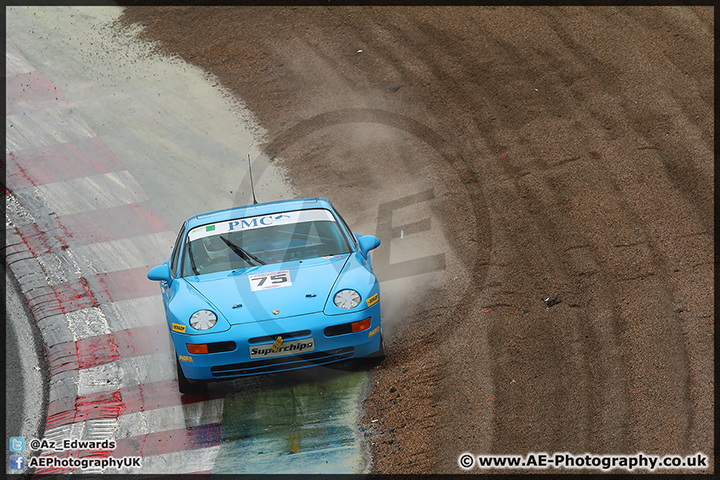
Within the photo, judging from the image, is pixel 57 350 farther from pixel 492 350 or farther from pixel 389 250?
pixel 492 350

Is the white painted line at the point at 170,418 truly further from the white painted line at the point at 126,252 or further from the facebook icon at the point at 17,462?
the white painted line at the point at 126,252

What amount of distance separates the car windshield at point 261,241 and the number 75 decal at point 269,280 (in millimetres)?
276

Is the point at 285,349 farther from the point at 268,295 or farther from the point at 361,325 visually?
the point at 361,325

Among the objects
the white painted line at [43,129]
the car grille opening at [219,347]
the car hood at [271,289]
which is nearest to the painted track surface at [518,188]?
the car hood at [271,289]

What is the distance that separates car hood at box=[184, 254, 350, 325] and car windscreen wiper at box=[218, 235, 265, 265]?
16 centimetres

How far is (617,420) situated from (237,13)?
1298cm

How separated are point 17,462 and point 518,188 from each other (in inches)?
274

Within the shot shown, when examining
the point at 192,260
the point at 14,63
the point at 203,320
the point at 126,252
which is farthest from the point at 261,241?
the point at 14,63

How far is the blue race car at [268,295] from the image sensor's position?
6.81 metres

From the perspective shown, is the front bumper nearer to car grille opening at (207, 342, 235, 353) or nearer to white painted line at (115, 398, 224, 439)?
car grille opening at (207, 342, 235, 353)

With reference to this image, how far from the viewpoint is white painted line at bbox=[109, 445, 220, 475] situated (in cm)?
657

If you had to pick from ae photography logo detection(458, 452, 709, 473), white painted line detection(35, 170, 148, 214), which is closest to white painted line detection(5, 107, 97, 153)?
white painted line detection(35, 170, 148, 214)

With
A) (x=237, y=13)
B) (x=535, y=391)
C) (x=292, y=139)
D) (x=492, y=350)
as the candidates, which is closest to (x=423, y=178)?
(x=292, y=139)

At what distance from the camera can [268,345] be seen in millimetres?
6758
